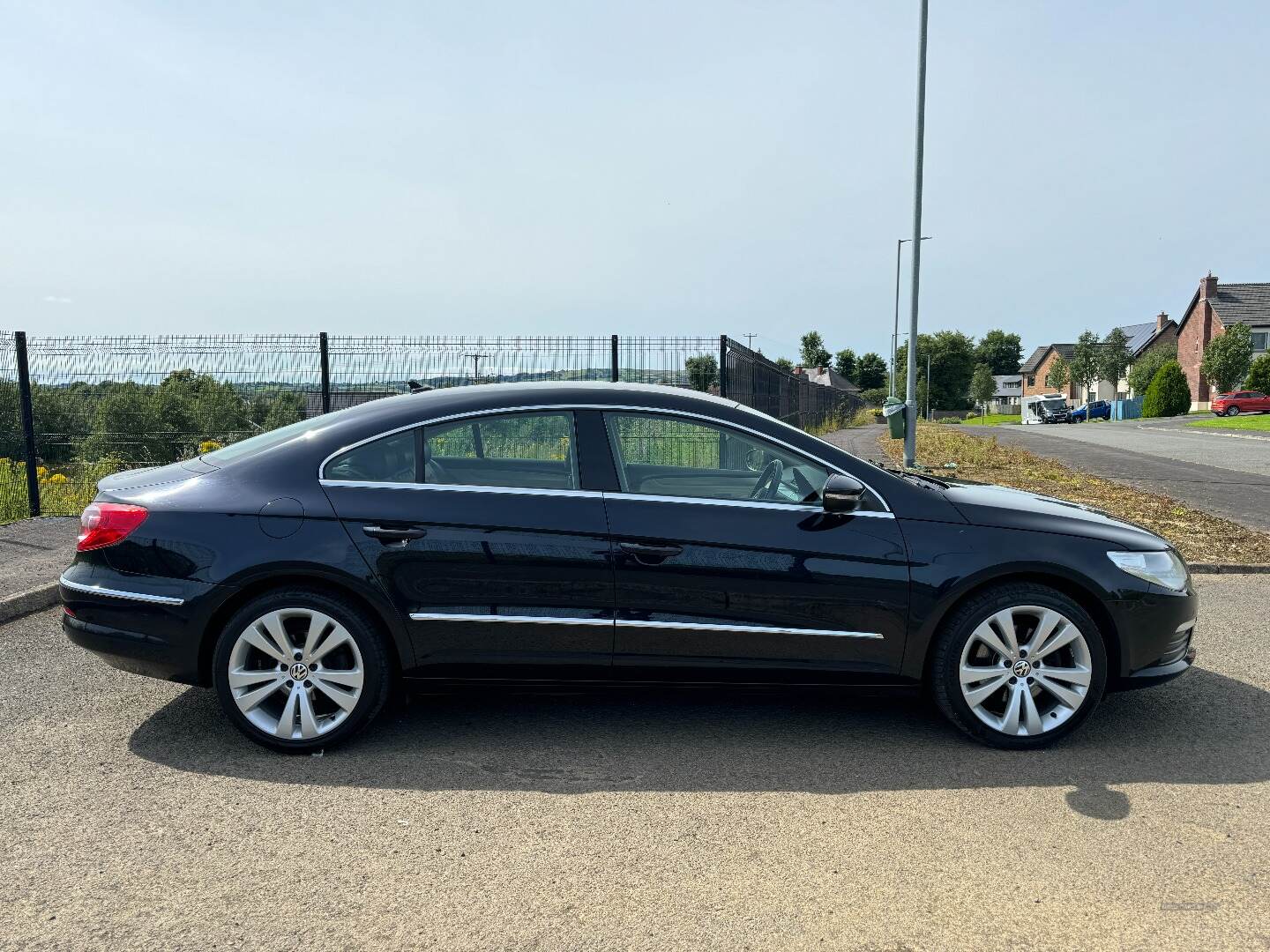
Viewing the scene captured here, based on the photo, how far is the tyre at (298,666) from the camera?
3.79 meters

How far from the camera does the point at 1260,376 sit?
54844 millimetres

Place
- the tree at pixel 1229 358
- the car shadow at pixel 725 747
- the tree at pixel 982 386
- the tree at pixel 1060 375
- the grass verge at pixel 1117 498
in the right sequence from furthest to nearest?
the tree at pixel 982 386, the tree at pixel 1060 375, the tree at pixel 1229 358, the grass verge at pixel 1117 498, the car shadow at pixel 725 747

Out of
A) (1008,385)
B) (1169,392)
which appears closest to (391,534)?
(1169,392)

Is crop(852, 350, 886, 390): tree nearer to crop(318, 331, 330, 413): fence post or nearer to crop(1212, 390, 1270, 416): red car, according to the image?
crop(1212, 390, 1270, 416): red car

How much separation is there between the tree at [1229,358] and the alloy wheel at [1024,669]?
222ft

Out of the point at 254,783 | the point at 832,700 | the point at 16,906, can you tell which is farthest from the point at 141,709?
the point at 832,700

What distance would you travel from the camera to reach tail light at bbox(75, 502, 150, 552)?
388cm

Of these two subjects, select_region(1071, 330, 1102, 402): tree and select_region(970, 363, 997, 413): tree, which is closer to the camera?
select_region(1071, 330, 1102, 402): tree

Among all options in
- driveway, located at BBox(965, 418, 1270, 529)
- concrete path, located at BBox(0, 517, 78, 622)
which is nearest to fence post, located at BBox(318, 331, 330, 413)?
concrete path, located at BBox(0, 517, 78, 622)

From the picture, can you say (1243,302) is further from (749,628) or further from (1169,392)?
(749,628)

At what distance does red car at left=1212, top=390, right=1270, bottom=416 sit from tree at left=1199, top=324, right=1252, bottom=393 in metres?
6.65

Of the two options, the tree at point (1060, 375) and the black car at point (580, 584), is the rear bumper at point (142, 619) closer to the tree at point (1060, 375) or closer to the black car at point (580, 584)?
the black car at point (580, 584)

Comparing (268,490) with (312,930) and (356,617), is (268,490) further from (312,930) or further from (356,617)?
(312,930)

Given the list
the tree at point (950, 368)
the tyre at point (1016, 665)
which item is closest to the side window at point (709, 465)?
the tyre at point (1016, 665)
